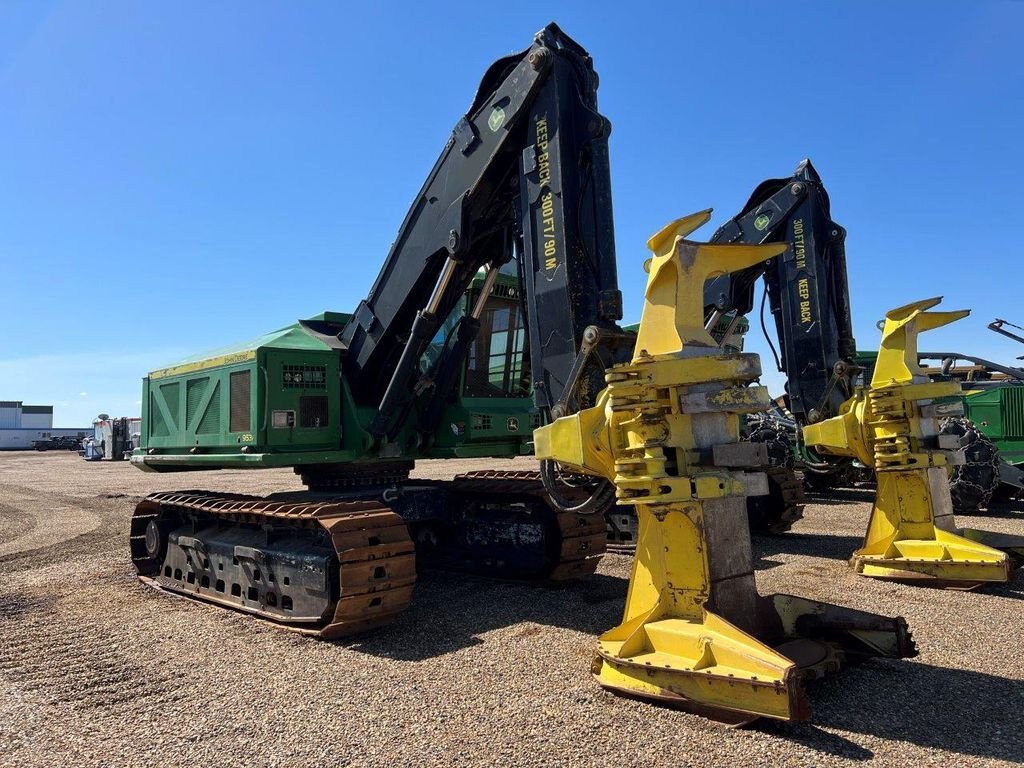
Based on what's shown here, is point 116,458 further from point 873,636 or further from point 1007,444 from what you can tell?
point 873,636

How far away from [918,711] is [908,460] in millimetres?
4264

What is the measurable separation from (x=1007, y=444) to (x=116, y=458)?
152 ft

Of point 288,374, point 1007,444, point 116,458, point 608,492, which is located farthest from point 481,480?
point 116,458

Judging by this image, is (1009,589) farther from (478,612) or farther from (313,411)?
(313,411)

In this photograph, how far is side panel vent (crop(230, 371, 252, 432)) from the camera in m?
7.66

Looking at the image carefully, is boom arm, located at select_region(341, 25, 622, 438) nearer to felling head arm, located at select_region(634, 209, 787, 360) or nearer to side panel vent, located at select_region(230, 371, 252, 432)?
felling head arm, located at select_region(634, 209, 787, 360)

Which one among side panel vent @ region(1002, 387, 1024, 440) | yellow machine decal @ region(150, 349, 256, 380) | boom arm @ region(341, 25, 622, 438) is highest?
boom arm @ region(341, 25, 622, 438)

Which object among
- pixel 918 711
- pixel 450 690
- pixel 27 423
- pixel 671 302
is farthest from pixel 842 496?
pixel 27 423

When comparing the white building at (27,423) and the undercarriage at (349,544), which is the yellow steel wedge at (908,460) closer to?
the undercarriage at (349,544)

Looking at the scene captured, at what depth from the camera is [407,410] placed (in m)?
8.08

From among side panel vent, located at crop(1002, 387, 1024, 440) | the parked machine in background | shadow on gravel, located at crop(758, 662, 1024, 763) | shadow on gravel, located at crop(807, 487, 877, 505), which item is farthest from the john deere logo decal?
the parked machine in background

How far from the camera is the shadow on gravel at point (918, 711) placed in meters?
3.89

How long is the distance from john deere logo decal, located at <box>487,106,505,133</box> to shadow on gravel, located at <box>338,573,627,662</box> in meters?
4.17

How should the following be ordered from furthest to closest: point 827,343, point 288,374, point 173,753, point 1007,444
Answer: point 1007,444 → point 827,343 → point 288,374 → point 173,753
